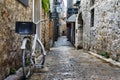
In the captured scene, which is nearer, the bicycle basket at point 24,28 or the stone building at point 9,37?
the stone building at point 9,37

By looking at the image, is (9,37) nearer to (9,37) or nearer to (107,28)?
(9,37)

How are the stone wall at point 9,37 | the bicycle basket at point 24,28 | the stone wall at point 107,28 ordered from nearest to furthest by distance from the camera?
the stone wall at point 9,37 → the bicycle basket at point 24,28 → the stone wall at point 107,28

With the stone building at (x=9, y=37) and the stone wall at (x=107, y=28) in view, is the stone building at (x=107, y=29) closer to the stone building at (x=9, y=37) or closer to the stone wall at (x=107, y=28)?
the stone wall at (x=107, y=28)

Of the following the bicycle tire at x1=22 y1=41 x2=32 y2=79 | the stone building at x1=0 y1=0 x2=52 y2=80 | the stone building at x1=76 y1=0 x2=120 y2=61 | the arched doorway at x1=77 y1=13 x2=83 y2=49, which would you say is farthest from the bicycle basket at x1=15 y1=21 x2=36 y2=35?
the arched doorway at x1=77 y1=13 x2=83 y2=49

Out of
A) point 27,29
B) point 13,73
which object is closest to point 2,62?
point 13,73

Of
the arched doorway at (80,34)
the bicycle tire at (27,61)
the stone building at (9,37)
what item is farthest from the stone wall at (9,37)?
the arched doorway at (80,34)

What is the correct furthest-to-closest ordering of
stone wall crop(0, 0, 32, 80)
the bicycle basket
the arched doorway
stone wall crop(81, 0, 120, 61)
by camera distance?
the arched doorway → stone wall crop(81, 0, 120, 61) → the bicycle basket → stone wall crop(0, 0, 32, 80)

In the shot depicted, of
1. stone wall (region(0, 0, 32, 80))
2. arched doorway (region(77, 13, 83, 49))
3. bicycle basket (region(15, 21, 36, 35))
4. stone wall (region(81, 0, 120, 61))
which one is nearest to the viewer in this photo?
stone wall (region(0, 0, 32, 80))

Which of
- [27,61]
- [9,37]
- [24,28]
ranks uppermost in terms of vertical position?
[24,28]

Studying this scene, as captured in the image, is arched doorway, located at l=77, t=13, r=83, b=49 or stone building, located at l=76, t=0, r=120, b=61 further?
arched doorway, located at l=77, t=13, r=83, b=49

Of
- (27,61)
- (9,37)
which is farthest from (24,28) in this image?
(27,61)

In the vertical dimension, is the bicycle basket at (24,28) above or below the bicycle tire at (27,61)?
above

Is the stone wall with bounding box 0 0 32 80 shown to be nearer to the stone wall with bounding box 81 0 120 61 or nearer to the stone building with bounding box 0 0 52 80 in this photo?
the stone building with bounding box 0 0 52 80

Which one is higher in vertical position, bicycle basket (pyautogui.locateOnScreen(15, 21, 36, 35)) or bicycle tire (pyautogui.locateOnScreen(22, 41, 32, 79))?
bicycle basket (pyautogui.locateOnScreen(15, 21, 36, 35))
